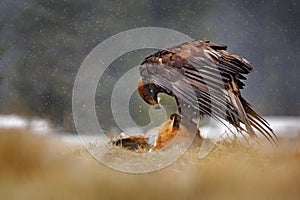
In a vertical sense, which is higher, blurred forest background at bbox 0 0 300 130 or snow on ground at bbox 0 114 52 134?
blurred forest background at bbox 0 0 300 130

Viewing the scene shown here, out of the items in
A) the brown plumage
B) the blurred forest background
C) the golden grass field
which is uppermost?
the blurred forest background

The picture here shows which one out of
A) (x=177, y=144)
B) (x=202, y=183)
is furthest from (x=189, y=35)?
(x=202, y=183)

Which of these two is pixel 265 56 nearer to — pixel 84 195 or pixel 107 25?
pixel 107 25

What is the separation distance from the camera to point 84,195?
36cm

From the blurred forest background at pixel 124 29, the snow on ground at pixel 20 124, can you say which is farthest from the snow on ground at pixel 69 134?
the blurred forest background at pixel 124 29

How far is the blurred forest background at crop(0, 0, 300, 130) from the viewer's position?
0.72m

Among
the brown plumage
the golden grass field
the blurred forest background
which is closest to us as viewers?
the golden grass field

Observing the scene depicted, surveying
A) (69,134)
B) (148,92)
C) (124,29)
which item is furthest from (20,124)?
(124,29)

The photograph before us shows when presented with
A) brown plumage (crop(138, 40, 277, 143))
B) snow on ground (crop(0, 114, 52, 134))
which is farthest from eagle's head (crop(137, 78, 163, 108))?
snow on ground (crop(0, 114, 52, 134))

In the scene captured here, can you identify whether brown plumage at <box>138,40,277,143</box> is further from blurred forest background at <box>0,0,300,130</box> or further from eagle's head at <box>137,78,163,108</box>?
blurred forest background at <box>0,0,300,130</box>

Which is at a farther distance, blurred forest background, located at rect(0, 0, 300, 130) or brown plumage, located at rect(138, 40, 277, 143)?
blurred forest background, located at rect(0, 0, 300, 130)

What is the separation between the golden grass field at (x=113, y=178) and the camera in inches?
14.5

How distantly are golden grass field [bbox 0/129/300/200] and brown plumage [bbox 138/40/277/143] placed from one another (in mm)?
109

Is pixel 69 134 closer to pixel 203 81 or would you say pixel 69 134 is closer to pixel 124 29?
pixel 203 81
